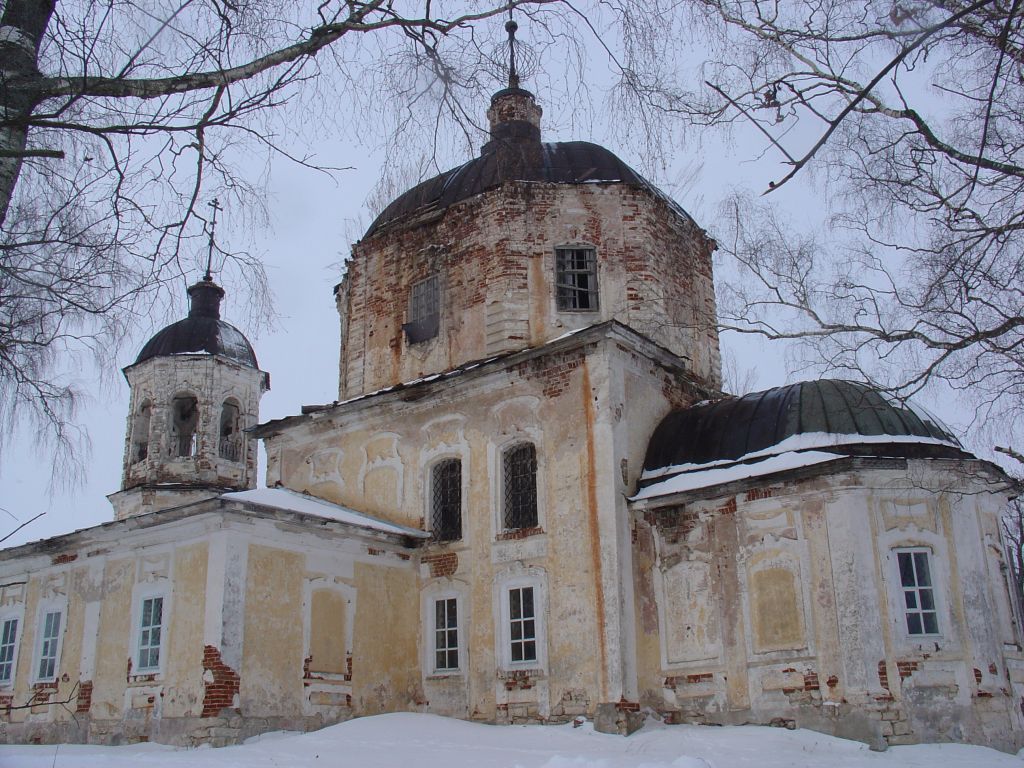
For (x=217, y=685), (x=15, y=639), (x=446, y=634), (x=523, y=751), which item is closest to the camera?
(x=523, y=751)

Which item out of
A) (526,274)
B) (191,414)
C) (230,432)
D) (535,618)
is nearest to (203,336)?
(191,414)

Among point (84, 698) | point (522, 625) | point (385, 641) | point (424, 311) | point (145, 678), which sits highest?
point (424, 311)

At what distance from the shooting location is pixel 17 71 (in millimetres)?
4895

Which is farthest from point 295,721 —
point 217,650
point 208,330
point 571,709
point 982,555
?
point 208,330

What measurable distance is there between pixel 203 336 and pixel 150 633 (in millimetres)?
9495

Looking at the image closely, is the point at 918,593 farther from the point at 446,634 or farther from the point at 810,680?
the point at 446,634

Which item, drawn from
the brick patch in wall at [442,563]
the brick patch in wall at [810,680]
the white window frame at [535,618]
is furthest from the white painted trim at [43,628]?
the brick patch in wall at [810,680]

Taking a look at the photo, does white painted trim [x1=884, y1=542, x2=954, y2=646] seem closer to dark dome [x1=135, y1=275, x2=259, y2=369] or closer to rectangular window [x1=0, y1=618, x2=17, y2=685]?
rectangular window [x1=0, y1=618, x2=17, y2=685]

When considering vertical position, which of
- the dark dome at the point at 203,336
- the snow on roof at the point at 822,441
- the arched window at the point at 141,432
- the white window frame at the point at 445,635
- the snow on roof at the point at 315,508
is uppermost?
the dark dome at the point at 203,336

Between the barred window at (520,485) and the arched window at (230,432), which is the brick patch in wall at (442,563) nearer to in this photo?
the barred window at (520,485)

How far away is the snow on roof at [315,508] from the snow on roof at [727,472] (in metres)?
3.73

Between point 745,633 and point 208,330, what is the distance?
556 inches

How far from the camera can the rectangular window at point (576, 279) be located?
1516cm

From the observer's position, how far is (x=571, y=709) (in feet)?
40.3
